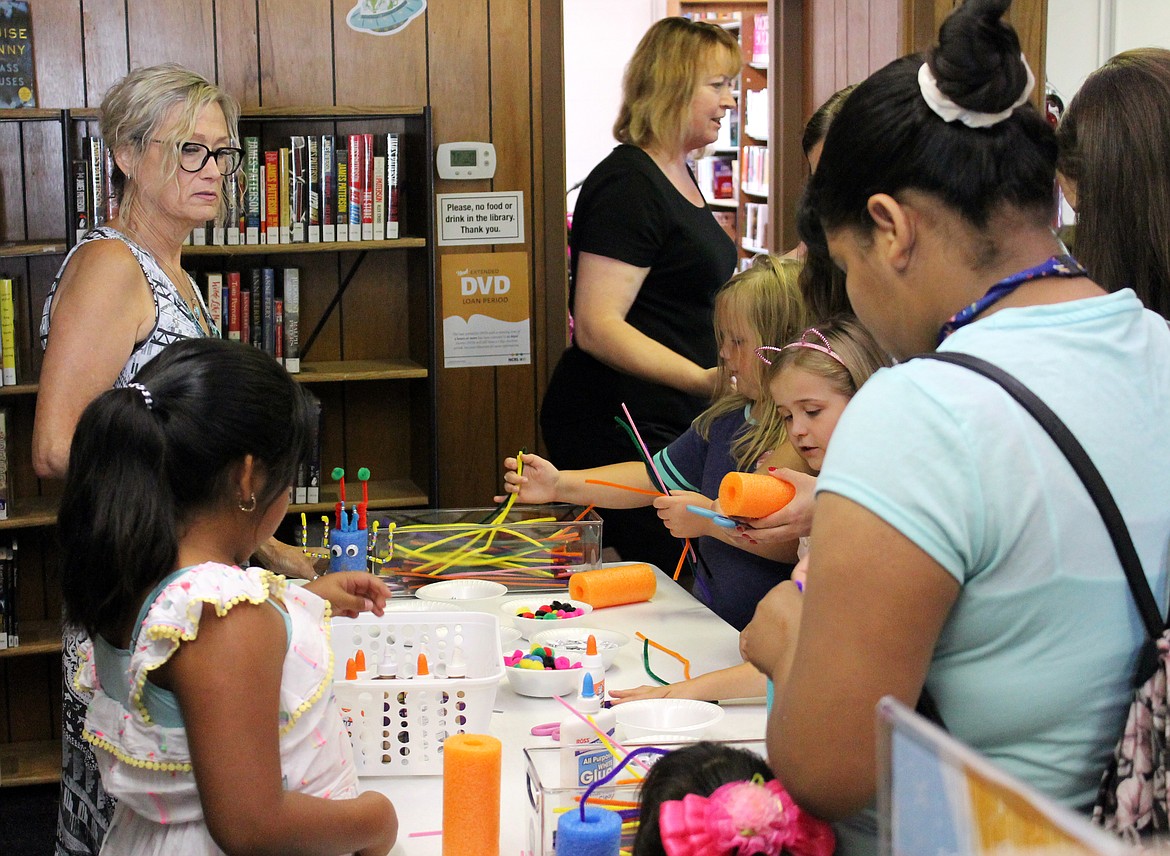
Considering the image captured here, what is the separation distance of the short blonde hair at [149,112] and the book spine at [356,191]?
4.31 ft

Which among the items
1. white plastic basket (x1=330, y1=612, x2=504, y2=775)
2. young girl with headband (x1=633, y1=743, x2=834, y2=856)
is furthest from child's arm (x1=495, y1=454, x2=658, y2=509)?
young girl with headband (x1=633, y1=743, x2=834, y2=856)

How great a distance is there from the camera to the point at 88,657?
4.69ft

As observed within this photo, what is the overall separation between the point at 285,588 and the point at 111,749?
0.83ft

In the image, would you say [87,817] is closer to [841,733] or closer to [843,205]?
[841,733]

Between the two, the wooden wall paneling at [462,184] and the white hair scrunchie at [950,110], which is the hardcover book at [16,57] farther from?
the white hair scrunchie at [950,110]

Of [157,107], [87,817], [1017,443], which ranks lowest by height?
[87,817]

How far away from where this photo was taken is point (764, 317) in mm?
2361

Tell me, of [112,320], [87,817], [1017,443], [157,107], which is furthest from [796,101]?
[1017,443]

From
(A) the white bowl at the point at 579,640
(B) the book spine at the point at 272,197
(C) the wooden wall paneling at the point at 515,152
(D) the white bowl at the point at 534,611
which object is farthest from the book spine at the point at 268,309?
(A) the white bowl at the point at 579,640

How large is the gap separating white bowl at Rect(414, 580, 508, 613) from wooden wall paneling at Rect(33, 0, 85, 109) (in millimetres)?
2331

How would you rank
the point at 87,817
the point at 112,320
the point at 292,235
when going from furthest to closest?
the point at 292,235 < the point at 112,320 < the point at 87,817

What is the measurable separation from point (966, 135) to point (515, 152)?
3.27 meters

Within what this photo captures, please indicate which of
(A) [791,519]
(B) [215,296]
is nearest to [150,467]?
(A) [791,519]

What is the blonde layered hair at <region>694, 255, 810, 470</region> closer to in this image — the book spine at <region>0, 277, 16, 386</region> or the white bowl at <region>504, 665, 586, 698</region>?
the white bowl at <region>504, 665, 586, 698</region>
